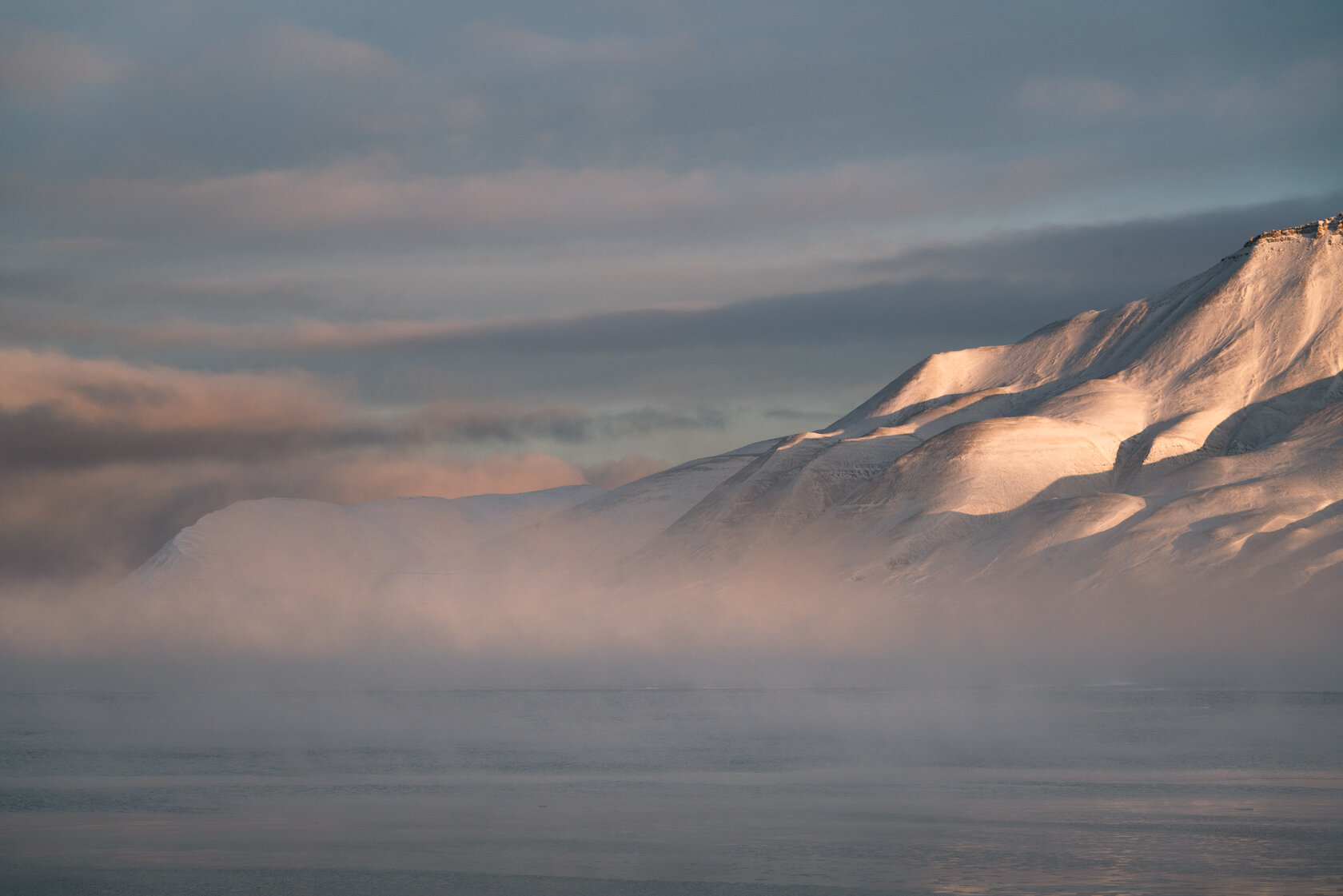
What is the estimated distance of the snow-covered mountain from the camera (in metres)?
132

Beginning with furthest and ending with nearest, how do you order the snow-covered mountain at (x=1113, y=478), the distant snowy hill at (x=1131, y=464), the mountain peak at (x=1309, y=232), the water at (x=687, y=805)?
the mountain peak at (x=1309, y=232) → the distant snowy hill at (x=1131, y=464) → the snow-covered mountain at (x=1113, y=478) → the water at (x=687, y=805)

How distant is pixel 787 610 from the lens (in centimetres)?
14912

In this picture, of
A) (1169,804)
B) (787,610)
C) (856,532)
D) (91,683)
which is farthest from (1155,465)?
(1169,804)

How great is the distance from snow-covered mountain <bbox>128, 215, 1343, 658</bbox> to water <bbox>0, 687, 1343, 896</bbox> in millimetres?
68609

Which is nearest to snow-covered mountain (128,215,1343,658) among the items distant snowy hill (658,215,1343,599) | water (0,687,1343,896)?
distant snowy hill (658,215,1343,599)

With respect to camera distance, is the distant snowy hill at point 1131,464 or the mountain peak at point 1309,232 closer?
the distant snowy hill at point 1131,464

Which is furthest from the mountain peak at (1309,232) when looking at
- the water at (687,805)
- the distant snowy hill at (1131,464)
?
the water at (687,805)

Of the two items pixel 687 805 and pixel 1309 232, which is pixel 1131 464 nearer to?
pixel 1309 232

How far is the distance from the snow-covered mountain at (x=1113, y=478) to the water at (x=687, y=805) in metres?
68.6

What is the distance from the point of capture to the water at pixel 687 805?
27.6 metres

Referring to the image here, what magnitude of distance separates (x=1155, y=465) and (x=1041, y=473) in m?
11.4

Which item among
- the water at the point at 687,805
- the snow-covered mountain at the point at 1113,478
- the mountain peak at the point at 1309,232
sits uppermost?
the mountain peak at the point at 1309,232

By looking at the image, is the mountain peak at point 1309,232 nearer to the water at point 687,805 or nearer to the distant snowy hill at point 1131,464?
the distant snowy hill at point 1131,464

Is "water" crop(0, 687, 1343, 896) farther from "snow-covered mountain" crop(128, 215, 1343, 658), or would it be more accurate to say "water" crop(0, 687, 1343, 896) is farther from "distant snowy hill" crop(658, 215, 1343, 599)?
"distant snowy hill" crop(658, 215, 1343, 599)
